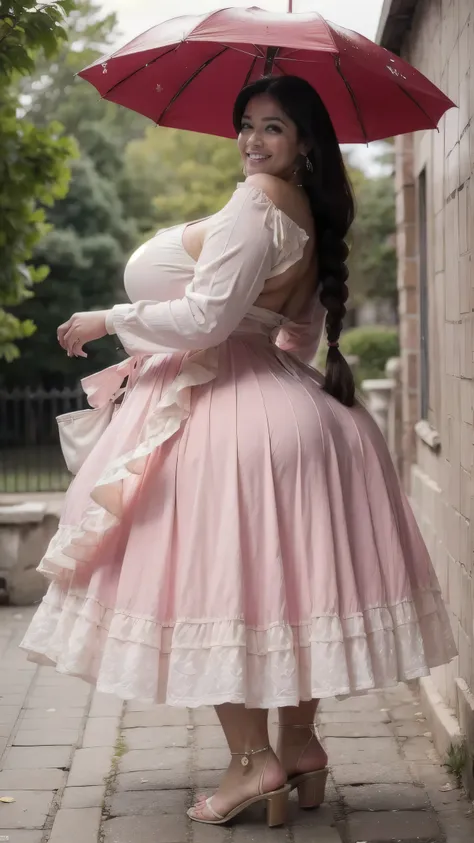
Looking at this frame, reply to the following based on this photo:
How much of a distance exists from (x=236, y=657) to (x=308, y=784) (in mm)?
788

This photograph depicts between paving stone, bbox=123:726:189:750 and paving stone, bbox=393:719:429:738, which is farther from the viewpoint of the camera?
paving stone, bbox=393:719:429:738

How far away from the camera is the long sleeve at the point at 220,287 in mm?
3264

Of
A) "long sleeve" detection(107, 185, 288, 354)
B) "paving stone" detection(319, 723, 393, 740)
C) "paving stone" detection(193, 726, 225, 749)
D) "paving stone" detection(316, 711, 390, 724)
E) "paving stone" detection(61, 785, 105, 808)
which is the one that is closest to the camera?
"long sleeve" detection(107, 185, 288, 354)

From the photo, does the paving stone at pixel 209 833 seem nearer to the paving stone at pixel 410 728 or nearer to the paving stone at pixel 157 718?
the paving stone at pixel 157 718

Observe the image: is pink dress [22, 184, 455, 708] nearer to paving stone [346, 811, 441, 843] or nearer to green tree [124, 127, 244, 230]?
paving stone [346, 811, 441, 843]

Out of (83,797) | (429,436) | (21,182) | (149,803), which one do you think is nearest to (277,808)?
(149,803)

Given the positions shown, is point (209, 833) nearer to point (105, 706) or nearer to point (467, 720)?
point (467, 720)

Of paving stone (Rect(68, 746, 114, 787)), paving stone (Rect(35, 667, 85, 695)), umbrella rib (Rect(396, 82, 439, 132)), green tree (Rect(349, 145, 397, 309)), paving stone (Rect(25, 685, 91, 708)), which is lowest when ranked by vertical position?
paving stone (Rect(35, 667, 85, 695))

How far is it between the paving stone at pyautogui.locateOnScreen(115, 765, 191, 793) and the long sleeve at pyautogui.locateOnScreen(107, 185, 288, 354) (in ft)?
5.09

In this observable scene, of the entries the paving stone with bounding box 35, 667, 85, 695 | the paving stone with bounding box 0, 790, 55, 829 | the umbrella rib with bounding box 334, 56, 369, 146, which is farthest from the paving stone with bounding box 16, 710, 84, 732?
the umbrella rib with bounding box 334, 56, 369, 146

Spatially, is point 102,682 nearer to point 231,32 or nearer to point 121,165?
point 231,32

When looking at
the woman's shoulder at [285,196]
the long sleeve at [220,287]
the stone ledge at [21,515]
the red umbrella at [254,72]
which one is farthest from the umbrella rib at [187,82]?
the stone ledge at [21,515]

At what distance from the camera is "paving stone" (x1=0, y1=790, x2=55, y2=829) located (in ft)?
11.8

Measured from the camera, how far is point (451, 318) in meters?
4.53
